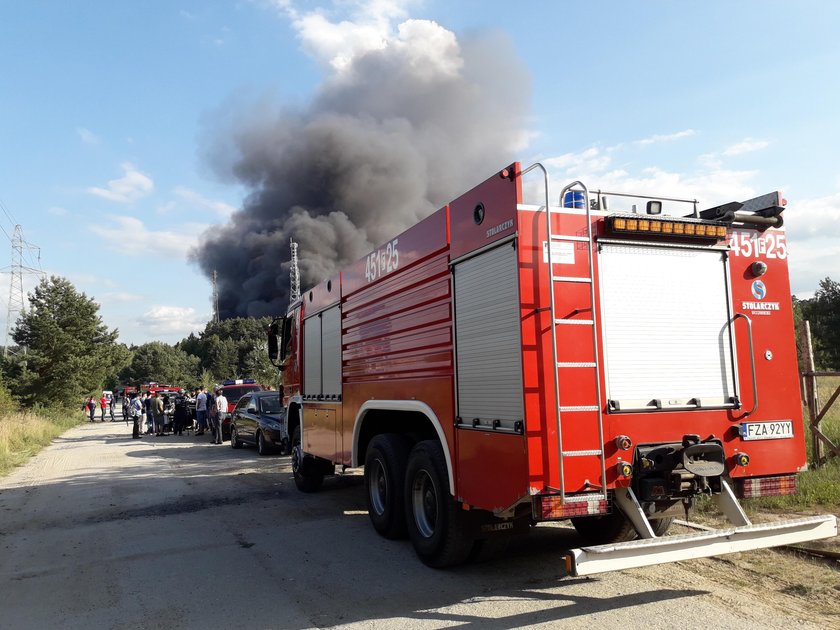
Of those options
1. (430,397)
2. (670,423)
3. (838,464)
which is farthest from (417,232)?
(838,464)

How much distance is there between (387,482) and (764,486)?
316 centimetres

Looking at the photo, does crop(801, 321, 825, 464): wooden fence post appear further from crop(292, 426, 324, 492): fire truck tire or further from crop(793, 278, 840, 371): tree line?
crop(793, 278, 840, 371): tree line

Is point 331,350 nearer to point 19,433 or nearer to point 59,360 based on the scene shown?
point 19,433

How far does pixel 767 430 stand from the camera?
4.46 meters

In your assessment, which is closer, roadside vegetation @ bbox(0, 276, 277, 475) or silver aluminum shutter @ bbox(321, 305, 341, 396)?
silver aluminum shutter @ bbox(321, 305, 341, 396)

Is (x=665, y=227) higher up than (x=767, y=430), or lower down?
higher up

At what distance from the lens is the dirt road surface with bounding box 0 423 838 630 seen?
4.12 metres

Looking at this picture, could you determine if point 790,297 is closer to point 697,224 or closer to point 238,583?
point 697,224

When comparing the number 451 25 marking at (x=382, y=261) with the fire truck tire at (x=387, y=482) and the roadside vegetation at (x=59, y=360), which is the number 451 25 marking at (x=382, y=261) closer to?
the fire truck tire at (x=387, y=482)

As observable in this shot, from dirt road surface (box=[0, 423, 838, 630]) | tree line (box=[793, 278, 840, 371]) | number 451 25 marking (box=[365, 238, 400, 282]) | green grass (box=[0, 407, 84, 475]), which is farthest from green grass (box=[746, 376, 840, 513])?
tree line (box=[793, 278, 840, 371])

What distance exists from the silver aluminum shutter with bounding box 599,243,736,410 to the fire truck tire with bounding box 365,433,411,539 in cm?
247

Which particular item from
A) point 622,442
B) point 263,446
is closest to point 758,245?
point 622,442

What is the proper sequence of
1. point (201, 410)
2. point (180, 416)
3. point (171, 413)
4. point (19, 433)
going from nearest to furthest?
point (19, 433), point (201, 410), point (180, 416), point (171, 413)

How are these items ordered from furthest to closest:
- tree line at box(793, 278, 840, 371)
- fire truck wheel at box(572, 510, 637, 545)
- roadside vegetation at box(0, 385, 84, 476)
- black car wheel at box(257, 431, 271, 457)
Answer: tree line at box(793, 278, 840, 371) < roadside vegetation at box(0, 385, 84, 476) < black car wheel at box(257, 431, 271, 457) < fire truck wheel at box(572, 510, 637, 545)
